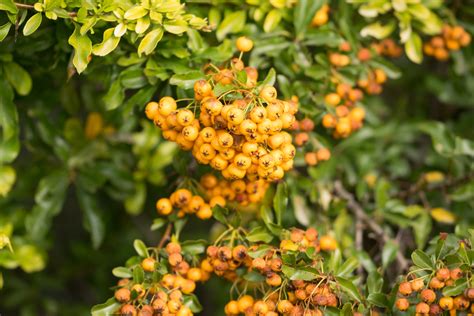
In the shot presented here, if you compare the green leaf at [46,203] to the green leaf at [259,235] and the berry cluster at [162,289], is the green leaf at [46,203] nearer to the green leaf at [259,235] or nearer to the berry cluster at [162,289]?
the berry cluster at [162,289]

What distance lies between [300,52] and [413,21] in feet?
1.59

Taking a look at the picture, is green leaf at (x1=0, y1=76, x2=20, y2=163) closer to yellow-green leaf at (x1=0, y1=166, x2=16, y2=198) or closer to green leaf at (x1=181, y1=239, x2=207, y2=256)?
yellow-green leaf at (x1=0, y1=166, x2=16, y2=198)

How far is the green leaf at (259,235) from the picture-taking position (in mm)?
1967

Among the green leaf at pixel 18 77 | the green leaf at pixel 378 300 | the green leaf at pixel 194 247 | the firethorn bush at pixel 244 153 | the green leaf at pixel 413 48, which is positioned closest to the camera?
the firethorn bush at pixel 244 153

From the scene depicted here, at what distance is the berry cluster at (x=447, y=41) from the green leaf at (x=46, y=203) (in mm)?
1612

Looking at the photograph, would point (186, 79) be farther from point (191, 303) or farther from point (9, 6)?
point (191, 303)

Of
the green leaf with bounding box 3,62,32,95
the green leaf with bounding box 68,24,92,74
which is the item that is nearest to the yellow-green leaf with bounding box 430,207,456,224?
the green leaf with bounding box 68,24,92,74

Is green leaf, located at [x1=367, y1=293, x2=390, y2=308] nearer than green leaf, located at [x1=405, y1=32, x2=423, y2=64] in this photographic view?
Yes

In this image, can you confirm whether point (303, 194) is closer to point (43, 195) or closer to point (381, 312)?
point (381, 312)

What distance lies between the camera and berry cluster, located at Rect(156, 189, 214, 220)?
6.67 ft

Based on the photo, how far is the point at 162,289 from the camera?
1.88 m

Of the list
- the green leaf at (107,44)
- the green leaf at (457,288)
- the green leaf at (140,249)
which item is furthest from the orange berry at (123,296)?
the green leaf at (457,288)

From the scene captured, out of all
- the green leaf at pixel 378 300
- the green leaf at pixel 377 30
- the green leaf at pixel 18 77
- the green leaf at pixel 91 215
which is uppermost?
the green leaf at pixel 377 30

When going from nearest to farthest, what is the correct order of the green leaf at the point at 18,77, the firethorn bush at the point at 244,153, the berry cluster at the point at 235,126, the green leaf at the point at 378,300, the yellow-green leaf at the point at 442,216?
the berry cluster at the point at 235,126 → the firethorn bush at the point at 244,153 → the green leaf at the point at 378,300 → the green leaf at the point at 18,77 → the yellow-green leaf at the point at 442,216
